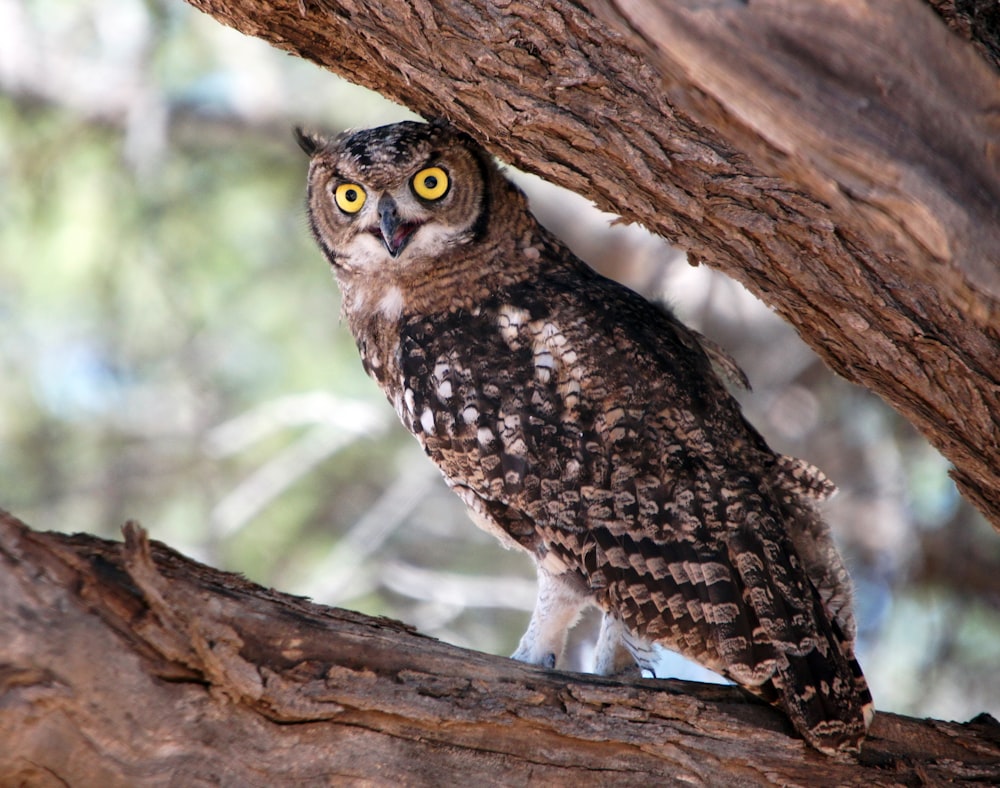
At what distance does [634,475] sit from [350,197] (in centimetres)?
134

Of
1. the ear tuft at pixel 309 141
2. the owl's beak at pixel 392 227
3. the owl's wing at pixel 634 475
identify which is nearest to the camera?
the owl's wing at pixel 634 475

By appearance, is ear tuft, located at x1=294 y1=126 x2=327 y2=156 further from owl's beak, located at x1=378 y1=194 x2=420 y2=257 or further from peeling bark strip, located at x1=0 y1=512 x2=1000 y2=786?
peeling bark strip, located at x1=0 y1=512 x2=1000 y2=786

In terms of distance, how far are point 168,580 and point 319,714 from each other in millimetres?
401

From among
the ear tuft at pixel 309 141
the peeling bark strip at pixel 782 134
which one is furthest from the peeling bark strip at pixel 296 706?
the ear tuft at pixel 309 141

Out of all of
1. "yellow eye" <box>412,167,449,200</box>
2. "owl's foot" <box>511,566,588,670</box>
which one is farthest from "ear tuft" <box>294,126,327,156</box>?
"owl's foot" <box>511,566,588,670</box>

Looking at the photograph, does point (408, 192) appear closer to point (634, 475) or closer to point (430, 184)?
point (430, 184)

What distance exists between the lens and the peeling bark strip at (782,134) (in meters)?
1.58

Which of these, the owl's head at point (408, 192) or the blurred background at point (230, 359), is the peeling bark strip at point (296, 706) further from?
the blurred background at point (230, 359)

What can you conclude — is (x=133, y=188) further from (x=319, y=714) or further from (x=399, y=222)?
(x=319, y=714)

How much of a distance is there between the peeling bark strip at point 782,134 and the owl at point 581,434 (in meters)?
0.53

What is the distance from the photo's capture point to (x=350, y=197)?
11.1 ft

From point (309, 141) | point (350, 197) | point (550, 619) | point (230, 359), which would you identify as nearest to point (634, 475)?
point (550, 619)

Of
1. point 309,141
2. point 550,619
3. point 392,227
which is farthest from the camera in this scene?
point 309,141

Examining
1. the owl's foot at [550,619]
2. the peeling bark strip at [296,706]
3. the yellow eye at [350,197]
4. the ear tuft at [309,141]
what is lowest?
the peeling bark strip at [296,706]
